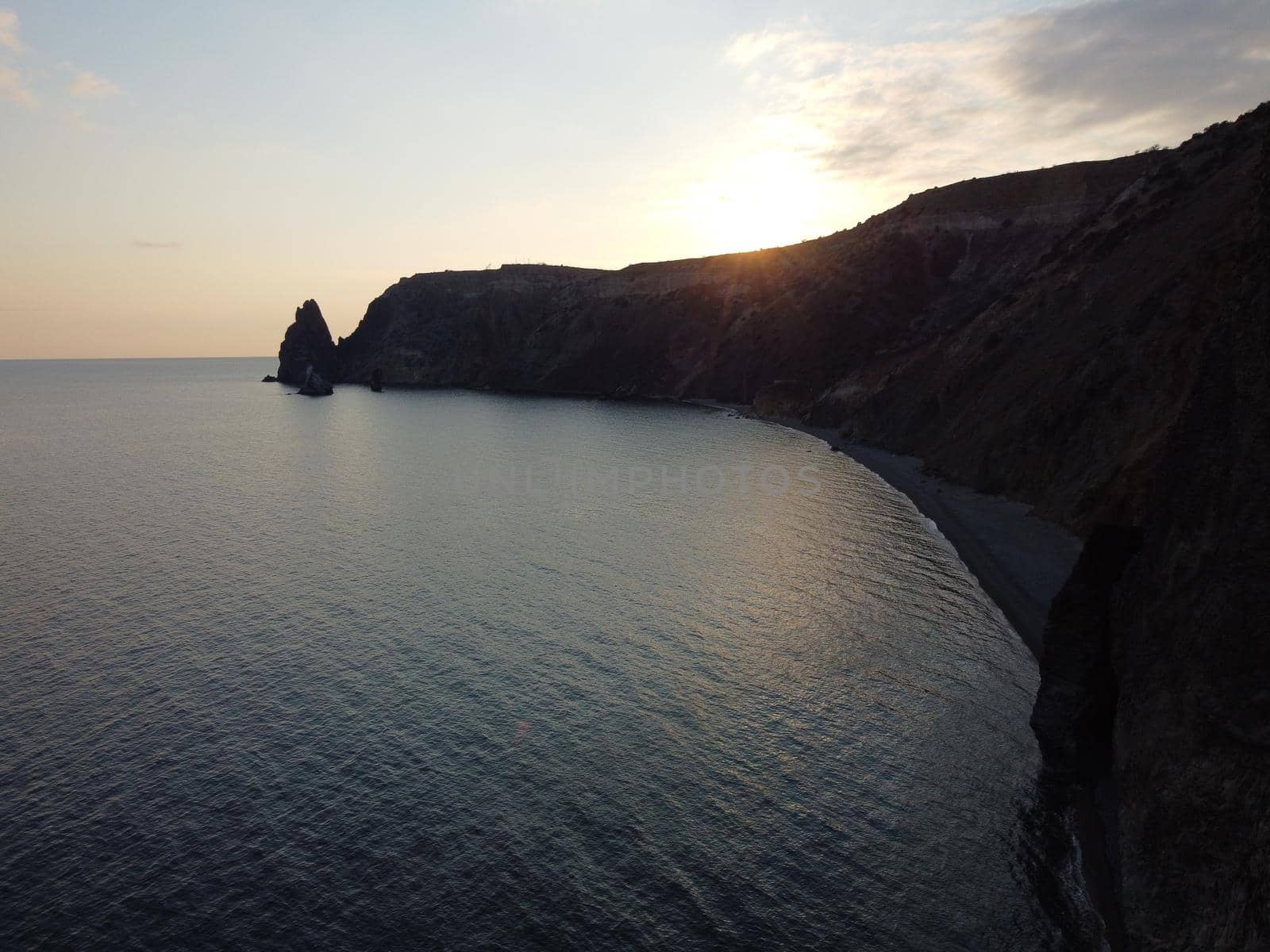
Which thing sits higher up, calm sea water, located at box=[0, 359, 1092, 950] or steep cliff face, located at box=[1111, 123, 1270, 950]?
steep cliff face, located at box=[1111, 123, 1270, 950]

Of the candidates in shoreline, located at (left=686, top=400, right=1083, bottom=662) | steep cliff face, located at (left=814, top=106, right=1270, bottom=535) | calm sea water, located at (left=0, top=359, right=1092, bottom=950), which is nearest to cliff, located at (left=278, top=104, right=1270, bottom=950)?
steep cliff face, located at (left=814, top=106, right=1270, bottom=535)

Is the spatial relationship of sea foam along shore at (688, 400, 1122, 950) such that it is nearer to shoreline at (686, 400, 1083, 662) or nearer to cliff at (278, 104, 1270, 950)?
shoreline at (686, 400, 1083, 662)

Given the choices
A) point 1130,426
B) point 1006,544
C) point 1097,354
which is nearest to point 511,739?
point 1006,544

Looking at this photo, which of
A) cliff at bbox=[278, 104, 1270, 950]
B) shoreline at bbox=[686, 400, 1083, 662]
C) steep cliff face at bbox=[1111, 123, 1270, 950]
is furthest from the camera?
shoreline at bbox=[686, 400, 1083, 662]

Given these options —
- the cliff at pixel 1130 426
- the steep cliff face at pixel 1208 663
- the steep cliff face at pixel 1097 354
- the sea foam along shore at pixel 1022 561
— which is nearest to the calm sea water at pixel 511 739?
the sea foam along shore at pixel 1022 561

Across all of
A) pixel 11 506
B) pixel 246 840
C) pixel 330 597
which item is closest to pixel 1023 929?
pixel 246 840
